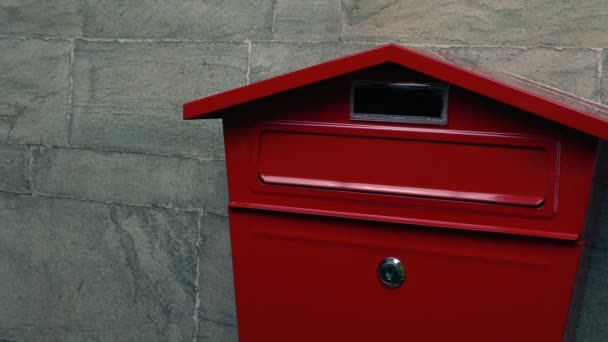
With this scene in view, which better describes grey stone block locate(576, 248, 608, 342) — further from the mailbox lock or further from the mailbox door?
the mailbox lock

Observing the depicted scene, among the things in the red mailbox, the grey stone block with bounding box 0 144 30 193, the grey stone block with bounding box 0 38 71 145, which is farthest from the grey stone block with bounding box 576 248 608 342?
the grey stone block with bounding box 0 144 30 193

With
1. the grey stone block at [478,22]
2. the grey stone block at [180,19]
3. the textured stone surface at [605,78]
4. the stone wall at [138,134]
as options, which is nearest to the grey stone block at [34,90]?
the stone wall at [138,134]

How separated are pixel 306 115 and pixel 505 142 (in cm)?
63

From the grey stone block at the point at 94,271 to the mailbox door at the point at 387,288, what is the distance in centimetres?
149

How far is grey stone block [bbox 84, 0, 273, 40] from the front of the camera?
4160 mm

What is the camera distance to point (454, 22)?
149 inches

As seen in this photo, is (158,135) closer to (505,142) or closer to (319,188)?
(319,188)

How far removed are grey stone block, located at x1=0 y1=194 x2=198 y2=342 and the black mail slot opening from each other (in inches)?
73.0

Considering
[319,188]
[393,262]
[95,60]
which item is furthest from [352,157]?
[95,60]

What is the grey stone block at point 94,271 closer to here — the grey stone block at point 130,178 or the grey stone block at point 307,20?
the grey stone block at point 130,178

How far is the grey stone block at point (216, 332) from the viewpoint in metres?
4.29

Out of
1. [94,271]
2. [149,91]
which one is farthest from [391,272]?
[94,271]

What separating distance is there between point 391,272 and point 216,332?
1.83 m

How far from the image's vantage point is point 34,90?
4.70 m
